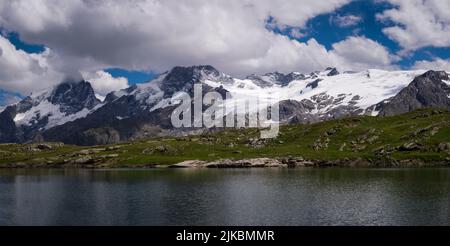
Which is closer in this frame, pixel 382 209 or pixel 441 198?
pixel 382 209

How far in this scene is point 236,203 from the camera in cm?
11269

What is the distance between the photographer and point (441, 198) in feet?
A: 368

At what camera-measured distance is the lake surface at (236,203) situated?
9175 centimetres

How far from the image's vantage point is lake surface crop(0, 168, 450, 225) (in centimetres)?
9175

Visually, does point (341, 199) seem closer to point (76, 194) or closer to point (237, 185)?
point (237, 185)
